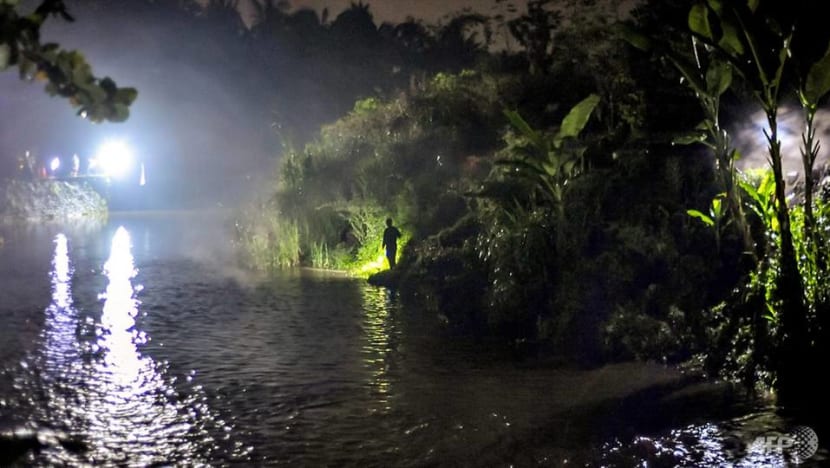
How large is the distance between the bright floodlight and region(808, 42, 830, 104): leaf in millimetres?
47354

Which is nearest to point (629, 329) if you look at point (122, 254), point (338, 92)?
point (122, 254)

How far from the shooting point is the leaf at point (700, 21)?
8844 mm

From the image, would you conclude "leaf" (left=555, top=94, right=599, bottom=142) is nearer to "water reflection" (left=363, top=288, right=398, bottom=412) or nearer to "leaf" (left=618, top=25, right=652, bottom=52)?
"leaf" (left=618, top=25, right=652, bottom=52)

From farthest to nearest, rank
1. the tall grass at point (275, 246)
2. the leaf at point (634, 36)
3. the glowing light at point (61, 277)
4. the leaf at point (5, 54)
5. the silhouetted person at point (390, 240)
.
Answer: the tall grass at point (275, 246) < the silhouetted person at point (390, 240) < the glowing light at point (61, 277) < the leaf at point (634, 36) < the leaf at point (5, 54)

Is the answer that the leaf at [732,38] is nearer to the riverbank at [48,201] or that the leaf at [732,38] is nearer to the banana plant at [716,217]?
the banana plant at [716,217]

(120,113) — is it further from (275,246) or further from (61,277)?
(275,246)

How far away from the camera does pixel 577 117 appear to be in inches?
446

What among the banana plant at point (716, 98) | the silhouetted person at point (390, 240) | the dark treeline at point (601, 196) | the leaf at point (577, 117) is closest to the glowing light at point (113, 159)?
the dark treeline at point (601, 196)

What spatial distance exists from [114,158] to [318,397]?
47.2 metres

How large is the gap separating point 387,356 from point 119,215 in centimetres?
3877

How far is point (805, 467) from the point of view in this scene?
20.1 feet

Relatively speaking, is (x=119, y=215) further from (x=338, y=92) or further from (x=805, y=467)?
(x=805, y=467)

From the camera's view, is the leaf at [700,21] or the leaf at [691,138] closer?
the leaf at [700,21]

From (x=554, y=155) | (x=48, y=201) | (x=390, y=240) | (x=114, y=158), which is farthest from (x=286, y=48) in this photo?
(x=554, y=155)
